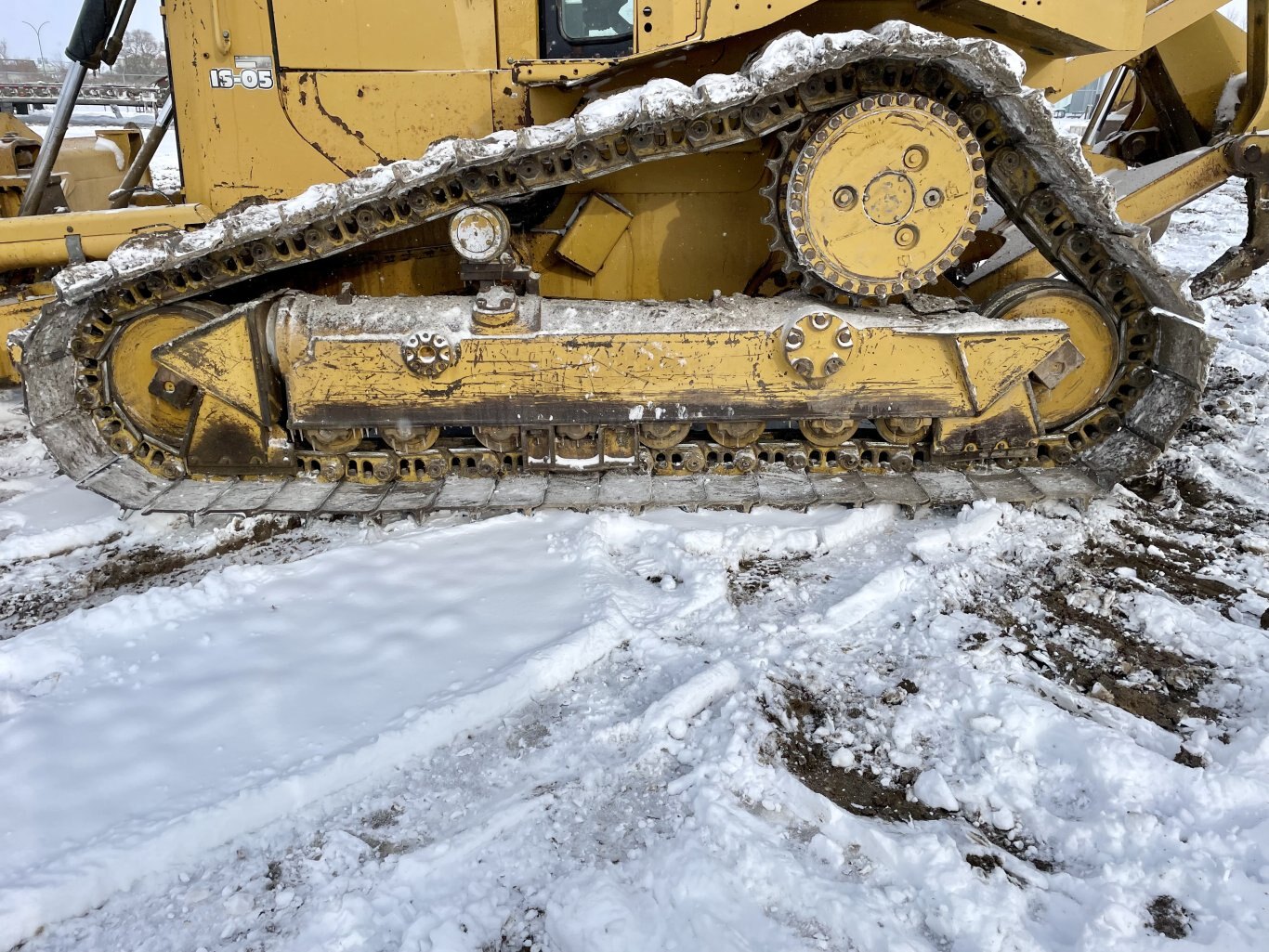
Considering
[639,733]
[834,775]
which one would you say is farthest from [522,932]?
[834,775]

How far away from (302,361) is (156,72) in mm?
53135

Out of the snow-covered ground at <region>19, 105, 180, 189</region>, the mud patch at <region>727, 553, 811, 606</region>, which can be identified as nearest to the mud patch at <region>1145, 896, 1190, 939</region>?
the mud patch at <region>727, 553, 811, 606</region>

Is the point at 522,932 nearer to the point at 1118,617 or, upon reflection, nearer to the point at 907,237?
the point at 1118,617

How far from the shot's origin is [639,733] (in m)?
2.78

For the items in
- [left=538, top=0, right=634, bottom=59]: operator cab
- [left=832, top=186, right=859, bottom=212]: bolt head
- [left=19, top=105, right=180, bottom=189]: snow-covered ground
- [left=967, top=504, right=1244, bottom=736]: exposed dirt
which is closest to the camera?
[left=967, top=504, right=1244, bottom=736]: exposed dirt

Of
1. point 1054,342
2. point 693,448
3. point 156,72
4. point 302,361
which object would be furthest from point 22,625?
point 156,72

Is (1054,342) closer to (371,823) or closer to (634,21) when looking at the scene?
(634,21)

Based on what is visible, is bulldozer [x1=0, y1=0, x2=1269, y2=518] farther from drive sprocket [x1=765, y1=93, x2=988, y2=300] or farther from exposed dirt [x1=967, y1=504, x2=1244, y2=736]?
exposed dirt [x1=967, y1=504, x2=1244, y2=736]

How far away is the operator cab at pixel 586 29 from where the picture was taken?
396 cm

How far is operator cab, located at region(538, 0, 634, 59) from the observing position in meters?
3.96

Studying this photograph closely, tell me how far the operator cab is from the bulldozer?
1cm

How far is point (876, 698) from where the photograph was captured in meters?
2.99

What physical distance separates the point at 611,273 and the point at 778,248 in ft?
3.44

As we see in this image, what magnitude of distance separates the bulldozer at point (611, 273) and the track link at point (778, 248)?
0.06 feet
